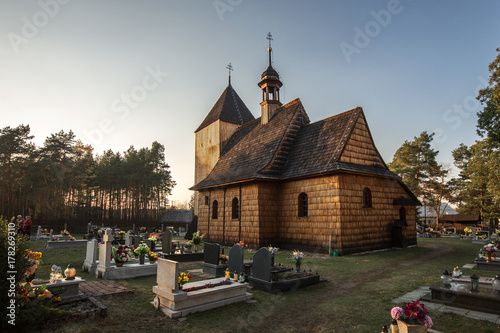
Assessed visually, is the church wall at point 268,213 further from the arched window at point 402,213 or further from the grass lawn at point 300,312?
the arched window at point 402,213

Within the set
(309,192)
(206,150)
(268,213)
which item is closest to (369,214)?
(309,192)

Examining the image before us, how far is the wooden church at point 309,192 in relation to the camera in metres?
16.6

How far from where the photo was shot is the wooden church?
1661 cm

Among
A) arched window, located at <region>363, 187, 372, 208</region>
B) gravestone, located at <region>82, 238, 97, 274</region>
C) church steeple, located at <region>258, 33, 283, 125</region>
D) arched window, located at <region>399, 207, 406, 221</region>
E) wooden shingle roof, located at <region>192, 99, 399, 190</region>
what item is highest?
church steeple, located at <region>258, 33, 283, 125</region>

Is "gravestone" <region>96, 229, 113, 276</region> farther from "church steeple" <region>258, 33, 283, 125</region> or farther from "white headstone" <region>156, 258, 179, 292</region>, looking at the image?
"church steeple" <region>258, 33, 283, 125</region>

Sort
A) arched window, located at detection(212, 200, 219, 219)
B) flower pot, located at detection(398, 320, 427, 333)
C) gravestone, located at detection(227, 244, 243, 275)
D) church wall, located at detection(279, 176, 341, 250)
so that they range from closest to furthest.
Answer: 1. flower pot, located at detection(398, 320, 427, 333)
2. gravestone, located at detection(227, 244, 243, 275)
3. church wall, located at detection(279, 176, 341, 250)
4. arched window, located at detection(212, 200, 219, 219)

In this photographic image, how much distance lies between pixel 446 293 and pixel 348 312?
247cm

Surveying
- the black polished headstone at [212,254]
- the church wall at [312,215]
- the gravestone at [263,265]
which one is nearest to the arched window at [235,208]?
the church wall at [312,215]

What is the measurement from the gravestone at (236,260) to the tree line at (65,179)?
3629cm

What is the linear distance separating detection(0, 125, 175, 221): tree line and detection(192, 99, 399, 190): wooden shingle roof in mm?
24530

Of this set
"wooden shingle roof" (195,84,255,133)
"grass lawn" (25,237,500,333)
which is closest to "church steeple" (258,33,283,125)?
"wooden shingle roof" (195,84,255,133)

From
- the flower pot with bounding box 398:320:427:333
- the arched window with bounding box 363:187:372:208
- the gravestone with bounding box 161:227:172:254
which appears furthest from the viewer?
the arched window with bounding box 363:187:372:208

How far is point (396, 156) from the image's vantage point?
4650 cm

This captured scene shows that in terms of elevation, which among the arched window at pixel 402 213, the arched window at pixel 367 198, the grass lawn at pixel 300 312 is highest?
the arched window at pixel 367 198
